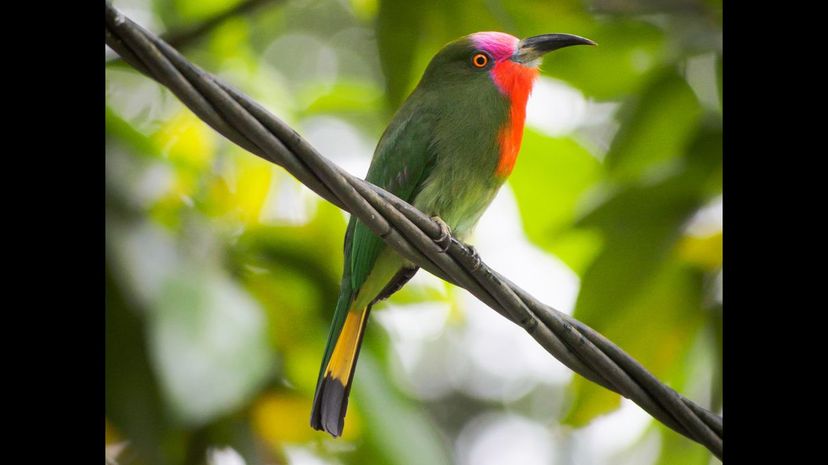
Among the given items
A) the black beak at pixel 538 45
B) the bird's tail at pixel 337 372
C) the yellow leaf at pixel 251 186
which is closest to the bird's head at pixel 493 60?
the black beak at pixel 538 45

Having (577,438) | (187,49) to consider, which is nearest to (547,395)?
(577,438)

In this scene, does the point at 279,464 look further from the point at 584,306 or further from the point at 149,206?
the point at 584,306

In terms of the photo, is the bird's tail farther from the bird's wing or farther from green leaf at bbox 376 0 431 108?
green leaf at bbox 376 0 431 108

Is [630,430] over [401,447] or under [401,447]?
over

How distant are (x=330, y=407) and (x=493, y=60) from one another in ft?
2.38

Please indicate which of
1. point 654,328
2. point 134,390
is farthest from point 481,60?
point 134,390

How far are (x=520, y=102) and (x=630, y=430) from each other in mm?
706

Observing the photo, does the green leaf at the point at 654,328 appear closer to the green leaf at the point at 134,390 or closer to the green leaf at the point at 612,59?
the green leaf at the point at 612,59

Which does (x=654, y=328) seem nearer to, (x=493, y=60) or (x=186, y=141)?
(x=493, y=60)

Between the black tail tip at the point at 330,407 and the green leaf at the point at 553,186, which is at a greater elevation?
the green leaf at the point at 553,186

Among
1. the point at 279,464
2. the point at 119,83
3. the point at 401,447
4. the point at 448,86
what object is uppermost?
the point at 448,86

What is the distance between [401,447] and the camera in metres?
1.62

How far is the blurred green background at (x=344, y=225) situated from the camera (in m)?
1.56
